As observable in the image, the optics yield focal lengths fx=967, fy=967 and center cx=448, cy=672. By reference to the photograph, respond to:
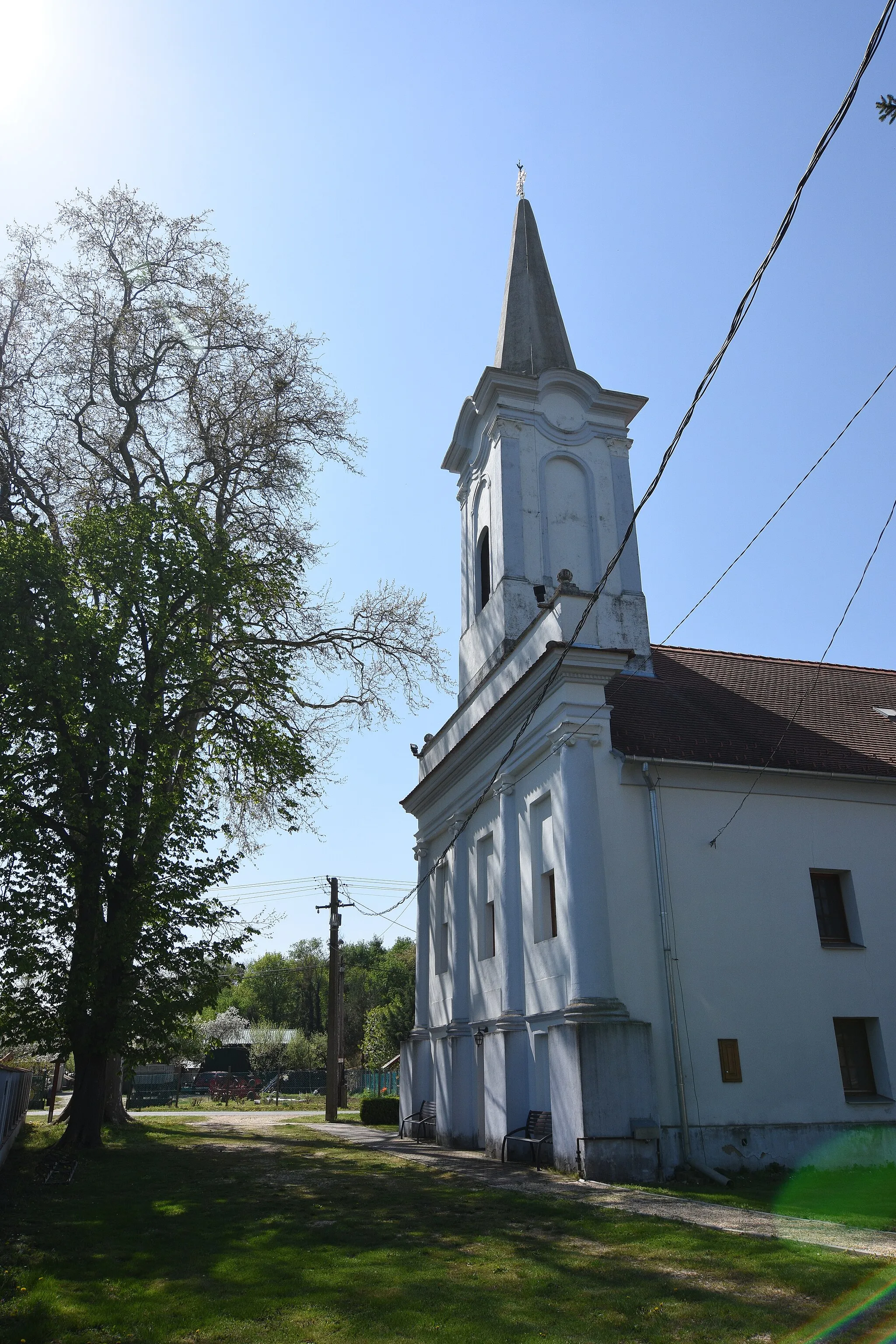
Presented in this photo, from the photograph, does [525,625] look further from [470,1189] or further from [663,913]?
[470,1189]

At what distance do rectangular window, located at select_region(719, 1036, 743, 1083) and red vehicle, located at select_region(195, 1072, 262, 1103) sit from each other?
3863 centimetres

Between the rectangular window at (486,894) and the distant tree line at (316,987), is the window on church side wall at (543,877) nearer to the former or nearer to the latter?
the rectangular window at (486,894)

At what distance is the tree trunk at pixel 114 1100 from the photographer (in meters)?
25.9

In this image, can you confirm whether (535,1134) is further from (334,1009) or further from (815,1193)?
(334,1009)

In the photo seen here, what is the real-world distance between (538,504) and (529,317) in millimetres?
7572

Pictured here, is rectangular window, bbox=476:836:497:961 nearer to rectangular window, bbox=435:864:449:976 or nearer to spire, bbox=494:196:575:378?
rectangular window, bbox=435:864:449:976

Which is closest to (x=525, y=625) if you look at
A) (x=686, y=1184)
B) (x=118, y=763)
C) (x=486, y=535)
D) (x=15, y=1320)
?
(x=486, y=535)

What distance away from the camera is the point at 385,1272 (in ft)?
27.2

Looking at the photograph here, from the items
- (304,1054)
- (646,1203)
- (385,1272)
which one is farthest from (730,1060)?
(304,1054)

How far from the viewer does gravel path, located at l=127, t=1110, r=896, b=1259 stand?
372 inches

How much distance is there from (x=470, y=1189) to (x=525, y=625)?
13.2 metres

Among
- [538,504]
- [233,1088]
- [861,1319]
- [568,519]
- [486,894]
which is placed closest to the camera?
[861,1319]

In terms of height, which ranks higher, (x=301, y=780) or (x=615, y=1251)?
(x=301, y=780)

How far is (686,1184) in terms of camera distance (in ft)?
48.0
